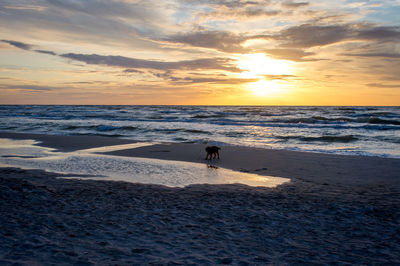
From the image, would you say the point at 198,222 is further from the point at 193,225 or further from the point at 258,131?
the point at 258,131

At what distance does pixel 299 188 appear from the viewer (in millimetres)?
7660

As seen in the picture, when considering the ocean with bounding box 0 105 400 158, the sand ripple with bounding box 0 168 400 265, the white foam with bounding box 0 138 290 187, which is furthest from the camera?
the ocean with bounding box 0 105 400 158

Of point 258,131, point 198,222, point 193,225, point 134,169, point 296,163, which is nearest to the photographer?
point 193,225

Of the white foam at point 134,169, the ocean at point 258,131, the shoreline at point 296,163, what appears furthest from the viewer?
the ocean at point 258,131

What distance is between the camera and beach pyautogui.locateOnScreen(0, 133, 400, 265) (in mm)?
3900

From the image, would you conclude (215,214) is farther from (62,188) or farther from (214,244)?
(62,188)

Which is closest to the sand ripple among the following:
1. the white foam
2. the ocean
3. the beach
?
the beach

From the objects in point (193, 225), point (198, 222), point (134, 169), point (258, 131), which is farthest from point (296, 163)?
point (258, 131)

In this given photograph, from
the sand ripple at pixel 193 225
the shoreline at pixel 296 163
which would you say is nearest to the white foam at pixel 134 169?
the shoreline at pixel 296 163

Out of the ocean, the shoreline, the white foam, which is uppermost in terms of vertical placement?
the ocean

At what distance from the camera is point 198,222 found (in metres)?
5.08

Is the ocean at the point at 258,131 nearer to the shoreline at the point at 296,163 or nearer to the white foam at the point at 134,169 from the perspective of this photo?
the shoreline at the point at 296,163

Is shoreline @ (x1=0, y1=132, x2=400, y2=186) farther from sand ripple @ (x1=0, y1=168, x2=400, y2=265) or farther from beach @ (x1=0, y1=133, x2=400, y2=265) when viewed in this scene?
sand ripple @ (x1=0, y1=168, x2=400, y2=265)

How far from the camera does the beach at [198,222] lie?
3900 mm
